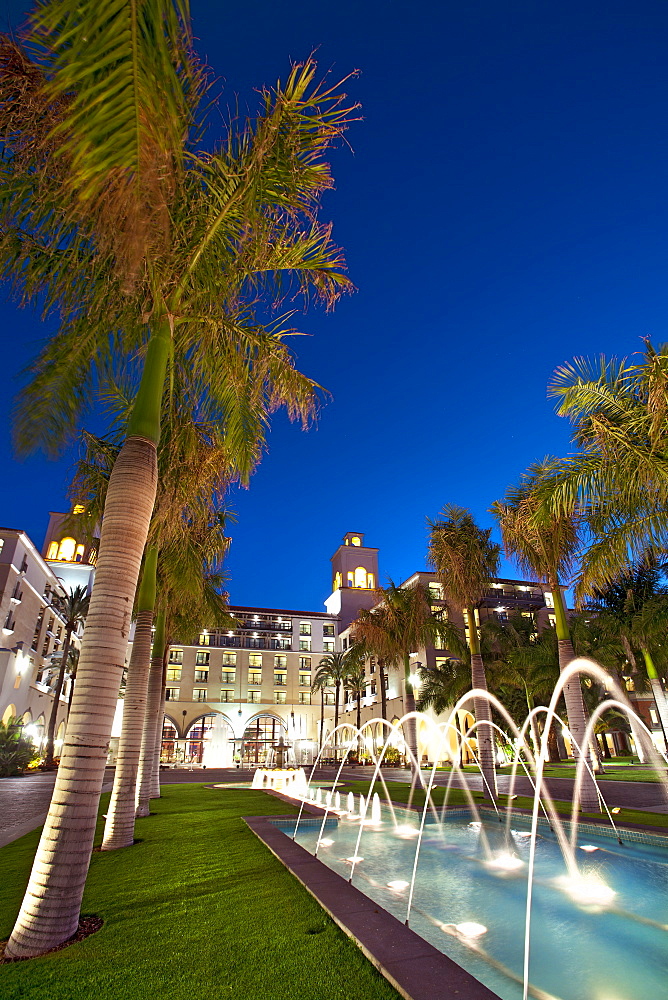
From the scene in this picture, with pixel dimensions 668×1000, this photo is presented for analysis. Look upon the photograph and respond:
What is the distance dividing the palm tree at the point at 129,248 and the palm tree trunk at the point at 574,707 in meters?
10.8

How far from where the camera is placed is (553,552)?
16.1 m

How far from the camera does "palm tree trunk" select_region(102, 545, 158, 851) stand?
10.4m

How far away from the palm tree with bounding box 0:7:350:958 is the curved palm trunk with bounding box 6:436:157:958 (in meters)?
0.02

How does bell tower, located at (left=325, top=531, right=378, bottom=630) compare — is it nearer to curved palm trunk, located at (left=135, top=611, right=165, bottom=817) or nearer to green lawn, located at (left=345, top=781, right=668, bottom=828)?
green lawn, located at (left=345, top=781, right=668, bottom=828)

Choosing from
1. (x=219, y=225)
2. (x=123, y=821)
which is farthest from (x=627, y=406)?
(x=123, y=821)

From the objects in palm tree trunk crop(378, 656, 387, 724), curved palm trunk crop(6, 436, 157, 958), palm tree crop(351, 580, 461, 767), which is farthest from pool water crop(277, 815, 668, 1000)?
palm tree trunk crop(378, 656, 387, 724)

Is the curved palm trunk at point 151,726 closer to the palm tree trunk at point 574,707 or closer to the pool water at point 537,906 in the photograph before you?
the pool water at point 537,906

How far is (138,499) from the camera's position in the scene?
256 inches

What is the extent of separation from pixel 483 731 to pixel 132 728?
12528 millimetres

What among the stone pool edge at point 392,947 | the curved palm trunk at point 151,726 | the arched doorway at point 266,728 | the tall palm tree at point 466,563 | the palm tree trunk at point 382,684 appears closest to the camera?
the stone pool edge at point 392,947

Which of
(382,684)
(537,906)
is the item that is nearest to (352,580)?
(382,684)

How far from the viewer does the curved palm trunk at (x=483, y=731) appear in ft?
58.2

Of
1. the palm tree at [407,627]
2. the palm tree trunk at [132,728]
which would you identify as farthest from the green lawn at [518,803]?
the palm tree trunk at [132,728]

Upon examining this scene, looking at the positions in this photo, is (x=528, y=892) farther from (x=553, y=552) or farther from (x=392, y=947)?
(x=553, y=552)
